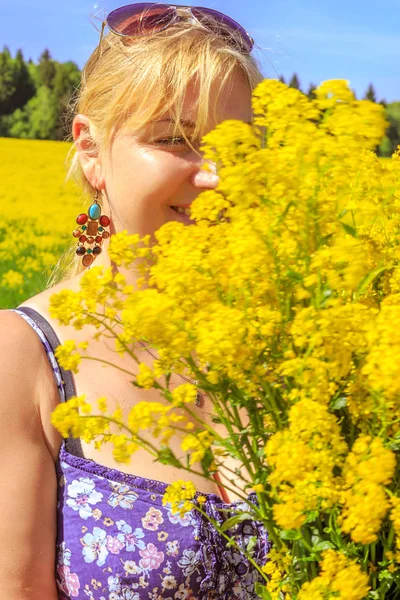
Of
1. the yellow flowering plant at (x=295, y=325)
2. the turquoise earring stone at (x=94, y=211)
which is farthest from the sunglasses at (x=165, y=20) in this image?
the yellow flowering plant at (x=295, y=325)

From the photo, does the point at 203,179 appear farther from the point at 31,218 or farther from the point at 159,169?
the point at 31,218

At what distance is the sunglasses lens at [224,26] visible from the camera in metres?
1.78

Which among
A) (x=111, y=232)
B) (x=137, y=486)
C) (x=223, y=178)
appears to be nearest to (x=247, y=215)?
(x=223, y=178)

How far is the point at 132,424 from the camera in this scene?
0.88 m

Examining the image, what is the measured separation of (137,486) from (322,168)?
0.88m

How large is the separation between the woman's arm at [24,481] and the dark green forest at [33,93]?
16.7m

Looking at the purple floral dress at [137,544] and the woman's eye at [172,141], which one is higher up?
the woman's eye at [172,141]

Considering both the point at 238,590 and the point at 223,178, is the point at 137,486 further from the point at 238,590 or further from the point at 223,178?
the point at 223,178

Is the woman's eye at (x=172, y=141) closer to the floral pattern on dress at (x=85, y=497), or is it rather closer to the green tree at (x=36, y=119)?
the floral pattern on dress at (x=85, y=497)

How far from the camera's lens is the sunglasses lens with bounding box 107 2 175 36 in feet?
5.76

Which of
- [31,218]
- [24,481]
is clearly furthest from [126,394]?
[31,218]

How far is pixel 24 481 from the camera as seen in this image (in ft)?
5.11

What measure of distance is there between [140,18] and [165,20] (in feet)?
0.19

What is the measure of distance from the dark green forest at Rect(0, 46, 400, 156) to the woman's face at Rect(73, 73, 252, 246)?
16.5 meters
